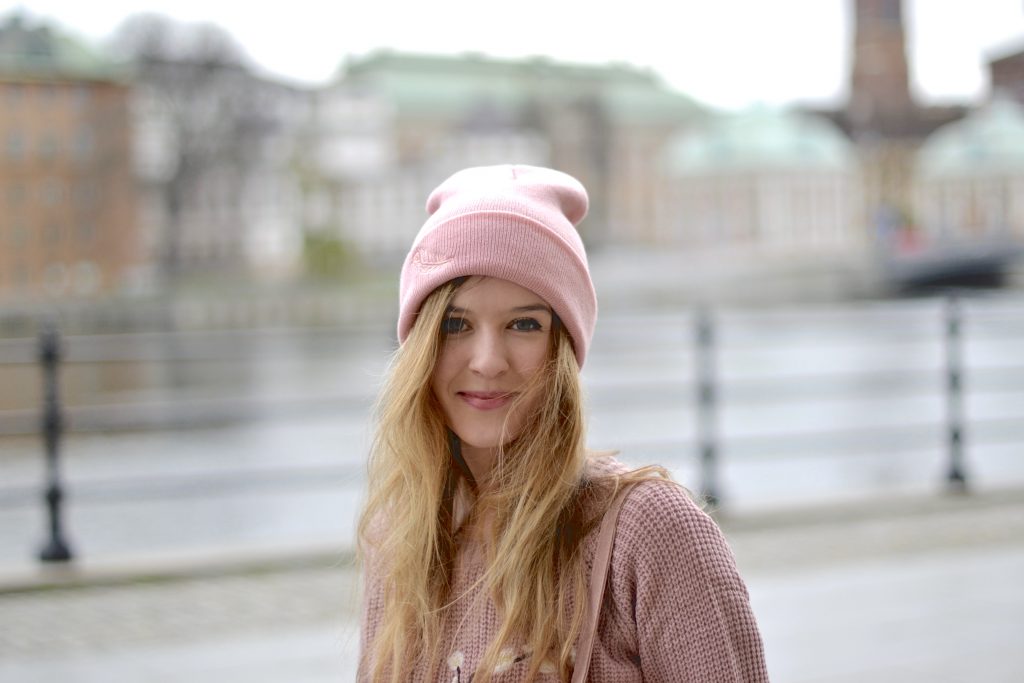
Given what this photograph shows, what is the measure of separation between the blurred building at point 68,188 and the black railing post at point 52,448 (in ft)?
149

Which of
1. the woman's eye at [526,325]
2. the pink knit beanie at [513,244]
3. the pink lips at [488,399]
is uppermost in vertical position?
the pink knit beanie at [513,244]

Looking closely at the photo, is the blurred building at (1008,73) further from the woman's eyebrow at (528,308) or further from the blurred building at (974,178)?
the woman's eyebrow at (528,308)

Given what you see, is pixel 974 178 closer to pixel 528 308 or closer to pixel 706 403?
pixel 706 403

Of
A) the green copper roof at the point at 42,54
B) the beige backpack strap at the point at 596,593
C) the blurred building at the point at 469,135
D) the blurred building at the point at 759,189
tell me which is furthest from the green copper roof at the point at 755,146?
the beige backpack strap at the point at 596,593

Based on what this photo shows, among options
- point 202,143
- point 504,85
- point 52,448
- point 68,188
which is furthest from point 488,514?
point 504,85

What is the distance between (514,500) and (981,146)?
8487 cm

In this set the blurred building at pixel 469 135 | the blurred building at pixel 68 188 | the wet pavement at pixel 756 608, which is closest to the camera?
the wet pavement at pixel 756 608

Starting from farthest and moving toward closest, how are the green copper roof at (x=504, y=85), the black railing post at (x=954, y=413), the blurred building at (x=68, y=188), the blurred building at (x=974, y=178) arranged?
1. the blurred building at (x=974, y=178)
2. the green copper roof at (x=504, y=85)
3. the blurred building at (x=68, y=188)
4. the black railing post at (x=954, y=413)

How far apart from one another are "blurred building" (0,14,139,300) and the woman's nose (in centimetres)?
4919

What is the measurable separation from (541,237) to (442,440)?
26 centimetres

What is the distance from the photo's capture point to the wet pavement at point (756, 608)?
360cm

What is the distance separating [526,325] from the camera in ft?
4.45

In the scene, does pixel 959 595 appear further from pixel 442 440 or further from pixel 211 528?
pixel 211 528

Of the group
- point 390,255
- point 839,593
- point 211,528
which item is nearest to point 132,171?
point 390,255
